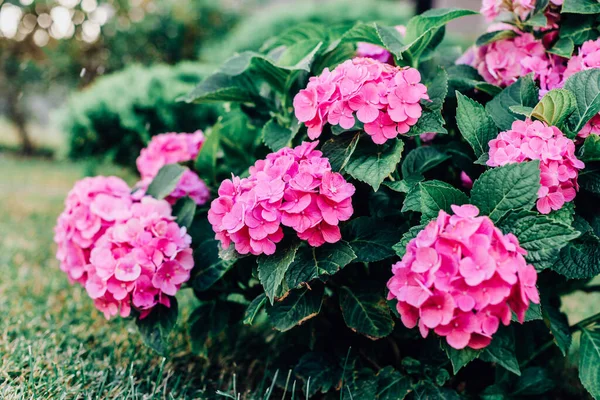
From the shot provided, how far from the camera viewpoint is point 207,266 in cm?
163

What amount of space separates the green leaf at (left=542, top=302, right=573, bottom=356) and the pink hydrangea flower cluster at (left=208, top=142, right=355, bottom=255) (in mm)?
649

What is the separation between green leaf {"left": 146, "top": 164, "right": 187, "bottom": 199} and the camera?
1737 millimetres

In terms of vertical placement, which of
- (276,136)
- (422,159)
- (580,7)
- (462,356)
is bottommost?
(462,356)

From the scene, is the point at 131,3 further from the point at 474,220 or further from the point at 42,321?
the point at 474,220

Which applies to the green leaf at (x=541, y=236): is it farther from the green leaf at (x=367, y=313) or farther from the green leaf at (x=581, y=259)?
the green leaf at (x=367, y=313)

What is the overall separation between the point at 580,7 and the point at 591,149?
456 millimetres

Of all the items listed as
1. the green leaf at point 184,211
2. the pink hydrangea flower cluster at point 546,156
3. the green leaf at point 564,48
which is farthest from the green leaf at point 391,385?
the green leaf at point 564,48

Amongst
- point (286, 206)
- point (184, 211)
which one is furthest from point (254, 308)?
point (184, 211)

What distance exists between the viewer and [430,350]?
1542mm

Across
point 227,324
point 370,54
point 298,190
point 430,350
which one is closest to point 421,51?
point 370,54

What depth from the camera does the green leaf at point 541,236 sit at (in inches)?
44.8

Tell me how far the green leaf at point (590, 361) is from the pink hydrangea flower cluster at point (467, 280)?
0.51m

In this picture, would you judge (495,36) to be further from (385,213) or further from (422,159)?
(385,213)

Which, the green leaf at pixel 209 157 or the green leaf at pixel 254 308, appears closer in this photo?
the green leaf at pixel 254 308
